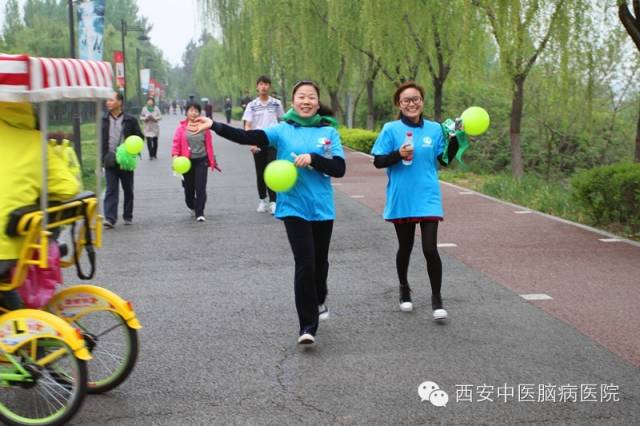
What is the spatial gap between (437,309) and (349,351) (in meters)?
0.98

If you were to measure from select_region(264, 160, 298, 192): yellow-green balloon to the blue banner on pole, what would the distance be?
1692 cm

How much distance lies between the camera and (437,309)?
5.96 m

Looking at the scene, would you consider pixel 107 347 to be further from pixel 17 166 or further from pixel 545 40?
pixel 545 40

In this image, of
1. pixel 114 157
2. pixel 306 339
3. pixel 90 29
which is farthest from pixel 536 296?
pixel 90 29

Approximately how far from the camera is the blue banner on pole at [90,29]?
20.4 m

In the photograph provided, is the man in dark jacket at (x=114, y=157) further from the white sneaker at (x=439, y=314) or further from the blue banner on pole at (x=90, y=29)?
the blue banner on pole at (x=90, y=29)

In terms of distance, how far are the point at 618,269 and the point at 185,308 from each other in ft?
13.8

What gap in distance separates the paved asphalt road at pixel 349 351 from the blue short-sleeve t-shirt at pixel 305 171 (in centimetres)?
92

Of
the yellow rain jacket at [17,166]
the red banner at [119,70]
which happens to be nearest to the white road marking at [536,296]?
the yellow rain jacket at [17,166]

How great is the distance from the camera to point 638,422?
13.2 ft

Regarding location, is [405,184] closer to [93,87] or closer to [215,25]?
[93,87]

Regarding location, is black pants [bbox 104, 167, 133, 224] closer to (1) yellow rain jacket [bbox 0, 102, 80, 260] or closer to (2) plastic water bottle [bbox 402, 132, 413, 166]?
(2) plastic water bottle [bbox 402, 132, 413, 166]

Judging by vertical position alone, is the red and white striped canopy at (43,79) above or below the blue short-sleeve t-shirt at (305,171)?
above

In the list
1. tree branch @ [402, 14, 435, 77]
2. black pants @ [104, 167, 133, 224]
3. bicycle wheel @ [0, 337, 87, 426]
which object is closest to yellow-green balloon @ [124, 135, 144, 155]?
black pants @ [104, 167, 133, 224]
